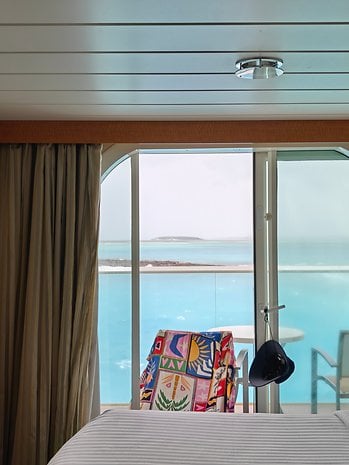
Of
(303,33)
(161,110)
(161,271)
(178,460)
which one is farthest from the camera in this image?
(161,271)

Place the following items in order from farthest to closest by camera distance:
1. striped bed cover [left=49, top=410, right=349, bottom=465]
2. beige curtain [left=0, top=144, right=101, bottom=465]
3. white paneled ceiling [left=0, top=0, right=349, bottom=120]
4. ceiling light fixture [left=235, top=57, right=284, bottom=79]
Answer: beige curtain [left=0, top=144, right=101, bottom=465], striped bed cover [left=49, top=410, right=349, bottom=465], ceiling light fixture [left=235, top=57, right=284, bottom=79], white paneled ceiling [left=0, top=0, right=349, bottom=120]

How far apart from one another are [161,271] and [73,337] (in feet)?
7.12

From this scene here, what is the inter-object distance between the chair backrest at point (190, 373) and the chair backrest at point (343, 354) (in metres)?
0.70

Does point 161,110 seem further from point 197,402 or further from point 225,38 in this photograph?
point 197,402

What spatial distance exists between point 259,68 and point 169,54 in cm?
32

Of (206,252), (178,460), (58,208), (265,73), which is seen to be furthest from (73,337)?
(206,252)

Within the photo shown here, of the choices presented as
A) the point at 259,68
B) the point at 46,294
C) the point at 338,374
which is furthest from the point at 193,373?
the point at 259,68

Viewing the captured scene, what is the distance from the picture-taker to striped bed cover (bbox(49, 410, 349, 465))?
2084mm

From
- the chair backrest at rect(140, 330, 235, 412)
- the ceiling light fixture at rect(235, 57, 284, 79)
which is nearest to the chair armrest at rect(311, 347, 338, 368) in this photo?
the chair backrest at rect(140, 330, 235, 412)

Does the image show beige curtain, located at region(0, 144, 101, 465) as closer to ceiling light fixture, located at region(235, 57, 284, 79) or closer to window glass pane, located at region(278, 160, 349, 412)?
window glass pane, located at region(278, 160, 349, 412)

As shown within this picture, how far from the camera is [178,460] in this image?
6.80ft

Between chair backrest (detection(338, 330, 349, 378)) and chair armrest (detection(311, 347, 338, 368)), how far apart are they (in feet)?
0.21

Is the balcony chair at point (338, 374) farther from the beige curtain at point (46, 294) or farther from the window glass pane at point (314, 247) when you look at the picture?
the beige curtain at point (46, 294)

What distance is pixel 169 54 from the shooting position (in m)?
1.79
